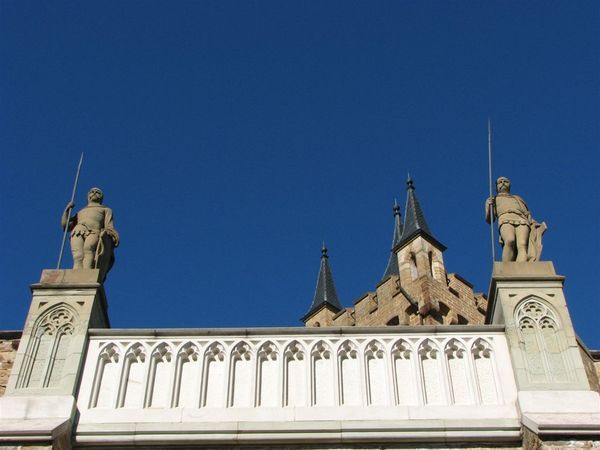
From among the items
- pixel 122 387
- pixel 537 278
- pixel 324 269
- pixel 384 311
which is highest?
pixel 324 269

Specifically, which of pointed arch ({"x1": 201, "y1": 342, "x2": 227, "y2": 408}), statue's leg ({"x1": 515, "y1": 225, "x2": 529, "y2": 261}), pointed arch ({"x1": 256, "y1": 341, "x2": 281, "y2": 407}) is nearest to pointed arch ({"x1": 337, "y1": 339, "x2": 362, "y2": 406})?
pointed arch ({"x1": 256, "y1": 341, "x2": 281, "y2": 407})

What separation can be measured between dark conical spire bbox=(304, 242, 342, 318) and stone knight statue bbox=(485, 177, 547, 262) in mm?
22795

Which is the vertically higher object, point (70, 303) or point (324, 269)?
point (324, 269)

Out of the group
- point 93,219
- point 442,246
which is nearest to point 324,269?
point 442,246

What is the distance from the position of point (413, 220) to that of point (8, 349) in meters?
21.0

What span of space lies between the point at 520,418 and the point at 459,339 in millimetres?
1222

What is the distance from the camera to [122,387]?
8.73 meters

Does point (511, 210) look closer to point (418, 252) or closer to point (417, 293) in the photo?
point (417, 293)

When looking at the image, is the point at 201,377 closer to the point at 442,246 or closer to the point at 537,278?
the point at 537,278

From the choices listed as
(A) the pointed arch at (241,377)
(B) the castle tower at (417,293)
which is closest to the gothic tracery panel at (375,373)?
(A) the pointed arch at (241,377)

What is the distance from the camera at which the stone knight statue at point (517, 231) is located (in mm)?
9734

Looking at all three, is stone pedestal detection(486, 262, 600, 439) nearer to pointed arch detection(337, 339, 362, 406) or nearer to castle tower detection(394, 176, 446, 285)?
pointed arch detection(337, 339, 362, 406)

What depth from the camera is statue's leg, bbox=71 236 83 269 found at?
9.82m

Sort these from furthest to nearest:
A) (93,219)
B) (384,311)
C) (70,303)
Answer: (384,311) < (93,219) < (70,303)
